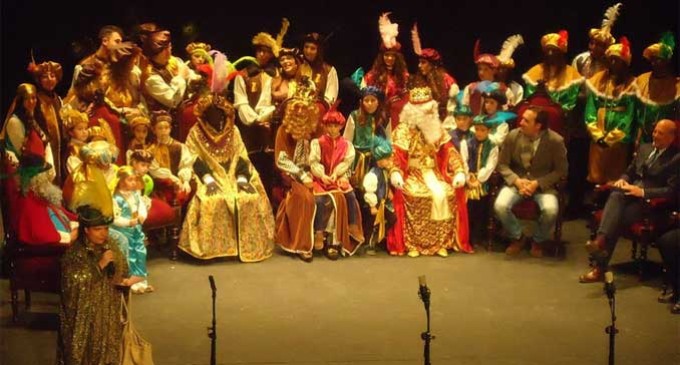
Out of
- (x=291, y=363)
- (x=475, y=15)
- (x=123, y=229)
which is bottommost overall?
(x=291, y=363)

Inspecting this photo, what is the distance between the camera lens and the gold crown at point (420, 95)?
8172 millimetres

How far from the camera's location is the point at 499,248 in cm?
824

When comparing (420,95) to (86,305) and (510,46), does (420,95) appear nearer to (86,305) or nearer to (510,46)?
(510,46)

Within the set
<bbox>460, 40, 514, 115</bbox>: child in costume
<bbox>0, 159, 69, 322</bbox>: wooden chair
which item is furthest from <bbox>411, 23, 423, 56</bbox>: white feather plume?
<bbox>0, 159, 69, 322</bbox>: wooden chair

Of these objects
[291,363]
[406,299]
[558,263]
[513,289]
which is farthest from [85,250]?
[558,263]

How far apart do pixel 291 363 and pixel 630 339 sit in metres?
2.04

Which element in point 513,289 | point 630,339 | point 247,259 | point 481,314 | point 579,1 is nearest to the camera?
point 630,339

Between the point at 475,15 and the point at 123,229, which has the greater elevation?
the point at 475,15

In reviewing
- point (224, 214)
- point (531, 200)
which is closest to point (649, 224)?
point (531, 200)

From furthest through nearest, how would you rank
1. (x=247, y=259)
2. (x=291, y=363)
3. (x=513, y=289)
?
(x=247, y=259), (x=513, y=289), (x=291, y=363)

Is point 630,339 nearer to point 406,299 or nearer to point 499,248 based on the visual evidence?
point 406,299

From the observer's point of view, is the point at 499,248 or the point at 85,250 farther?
the point at 499,248

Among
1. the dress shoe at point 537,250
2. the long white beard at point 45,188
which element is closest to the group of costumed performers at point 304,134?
the long white beard at point 45,188

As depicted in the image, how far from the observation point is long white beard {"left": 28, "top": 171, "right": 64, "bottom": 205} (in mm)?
6629
